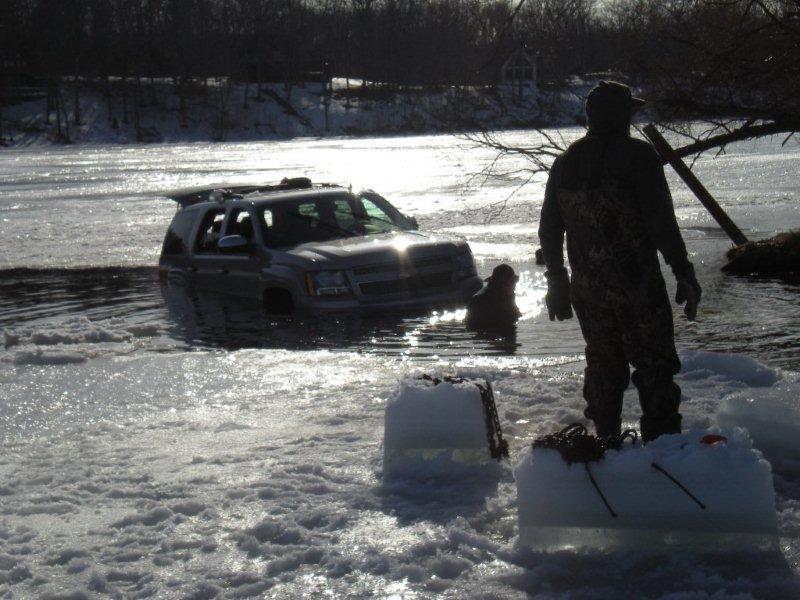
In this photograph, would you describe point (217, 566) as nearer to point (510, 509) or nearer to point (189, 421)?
point (510, 509)

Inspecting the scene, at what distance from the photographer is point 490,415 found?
19.5 ft

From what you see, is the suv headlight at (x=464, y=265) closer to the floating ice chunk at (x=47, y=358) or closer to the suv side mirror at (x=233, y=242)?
the suv side mirror at (x=233, y=242)

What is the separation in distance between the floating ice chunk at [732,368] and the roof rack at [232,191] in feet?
24.2

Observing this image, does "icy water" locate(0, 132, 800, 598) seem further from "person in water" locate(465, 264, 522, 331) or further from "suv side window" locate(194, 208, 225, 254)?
"suv side window" locate(194, 208, 225, 254)

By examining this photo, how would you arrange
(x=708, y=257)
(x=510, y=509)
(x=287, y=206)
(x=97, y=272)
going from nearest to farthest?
(x=510, y=509) < (x=287, y=206) < (x=708, y=257) < (x=97, y=272)

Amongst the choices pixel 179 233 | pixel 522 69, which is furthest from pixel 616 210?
pixel 522 69

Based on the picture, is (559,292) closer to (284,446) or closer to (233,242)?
(284,446)

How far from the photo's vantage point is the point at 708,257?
17.4 m

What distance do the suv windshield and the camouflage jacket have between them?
7.81 m

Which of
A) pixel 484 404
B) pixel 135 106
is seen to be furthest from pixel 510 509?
pixel 135 106

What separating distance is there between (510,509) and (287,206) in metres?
8.81

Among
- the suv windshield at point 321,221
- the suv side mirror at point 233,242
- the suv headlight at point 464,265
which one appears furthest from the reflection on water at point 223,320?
the suv windshield at point 321,221

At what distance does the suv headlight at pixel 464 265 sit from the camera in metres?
12.9

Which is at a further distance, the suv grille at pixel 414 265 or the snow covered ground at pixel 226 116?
the snow covered ground at pixel 226 116
